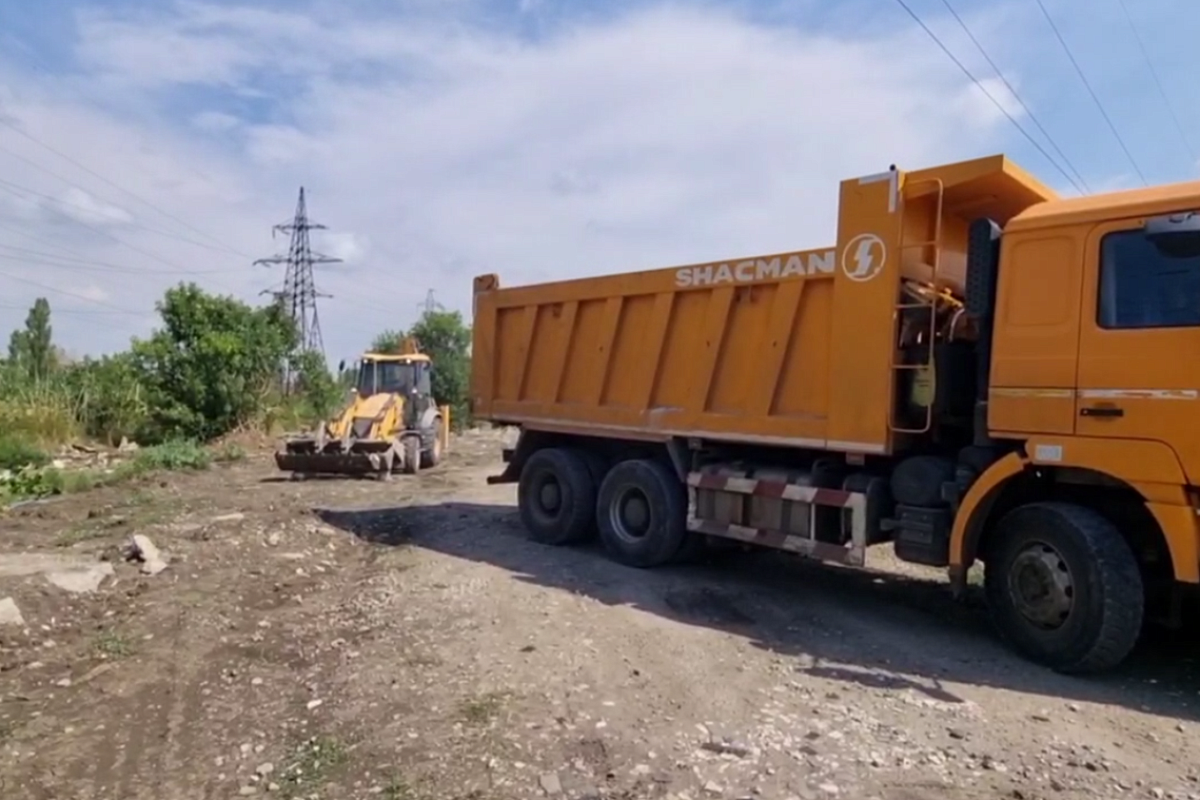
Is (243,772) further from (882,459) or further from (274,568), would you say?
(882,459)

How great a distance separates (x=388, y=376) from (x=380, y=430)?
73.5 inches

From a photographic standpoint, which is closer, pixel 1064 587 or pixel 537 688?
pixel 537 688

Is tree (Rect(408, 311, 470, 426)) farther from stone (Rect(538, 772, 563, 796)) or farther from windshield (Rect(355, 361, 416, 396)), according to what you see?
stone (Rect(538, 772, 563, 796))

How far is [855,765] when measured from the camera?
3957mm

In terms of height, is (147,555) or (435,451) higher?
(435,451)

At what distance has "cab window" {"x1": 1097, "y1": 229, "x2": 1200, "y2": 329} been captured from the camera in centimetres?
500

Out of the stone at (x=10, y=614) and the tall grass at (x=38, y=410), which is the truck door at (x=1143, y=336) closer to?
the stone at (x=10, y=614)

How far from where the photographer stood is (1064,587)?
5344 millimetres

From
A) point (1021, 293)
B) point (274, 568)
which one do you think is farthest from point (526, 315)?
point (1021, 293)

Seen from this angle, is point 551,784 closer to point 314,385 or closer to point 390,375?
point 390,375

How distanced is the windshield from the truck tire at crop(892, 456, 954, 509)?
12.6 m

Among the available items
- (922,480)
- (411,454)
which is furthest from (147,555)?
(411,454)

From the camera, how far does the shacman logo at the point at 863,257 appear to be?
6.36 metres

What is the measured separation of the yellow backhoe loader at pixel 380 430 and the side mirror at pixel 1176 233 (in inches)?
470
